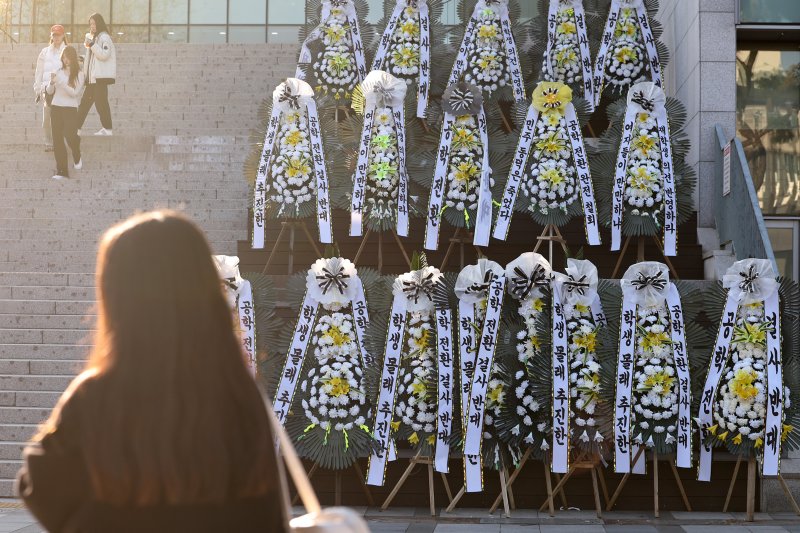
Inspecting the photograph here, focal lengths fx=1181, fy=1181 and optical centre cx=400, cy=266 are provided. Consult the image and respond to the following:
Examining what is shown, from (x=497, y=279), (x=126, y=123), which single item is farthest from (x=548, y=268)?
(x=126, y=123)

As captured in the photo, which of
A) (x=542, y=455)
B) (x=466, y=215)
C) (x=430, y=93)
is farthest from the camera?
(x=430, y=93)

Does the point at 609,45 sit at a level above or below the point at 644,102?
above

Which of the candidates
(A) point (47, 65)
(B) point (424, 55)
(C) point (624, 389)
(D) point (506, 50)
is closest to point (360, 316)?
(C) point (624, 389)

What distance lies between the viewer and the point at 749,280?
859 cm

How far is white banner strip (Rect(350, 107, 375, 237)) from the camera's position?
10.4m

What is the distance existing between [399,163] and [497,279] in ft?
7.64

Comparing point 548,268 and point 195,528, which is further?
point 548,268

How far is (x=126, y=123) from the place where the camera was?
54.6 feet

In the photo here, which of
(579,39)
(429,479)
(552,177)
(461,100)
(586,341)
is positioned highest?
(579,39)

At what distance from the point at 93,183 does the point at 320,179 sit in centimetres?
431

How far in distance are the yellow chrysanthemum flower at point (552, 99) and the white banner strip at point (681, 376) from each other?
101 inches

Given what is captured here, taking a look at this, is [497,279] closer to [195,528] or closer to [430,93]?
[430,93]

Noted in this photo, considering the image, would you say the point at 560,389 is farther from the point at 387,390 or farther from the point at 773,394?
the point at 773,394

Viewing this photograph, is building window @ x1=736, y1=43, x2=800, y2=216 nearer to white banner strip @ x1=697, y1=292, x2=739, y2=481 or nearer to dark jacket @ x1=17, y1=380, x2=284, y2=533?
white banner strip @ x1=697, y1=292, x2=739, y2=481
